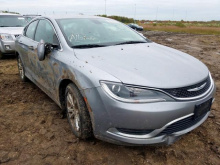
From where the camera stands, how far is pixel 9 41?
6.63 meters

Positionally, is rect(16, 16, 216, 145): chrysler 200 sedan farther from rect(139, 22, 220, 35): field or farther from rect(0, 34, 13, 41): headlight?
rect(139, 22, 220, 35): field

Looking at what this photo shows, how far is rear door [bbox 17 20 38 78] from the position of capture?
137 inches

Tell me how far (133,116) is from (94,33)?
5.19 ft

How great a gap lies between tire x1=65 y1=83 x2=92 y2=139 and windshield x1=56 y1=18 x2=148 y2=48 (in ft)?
2.13

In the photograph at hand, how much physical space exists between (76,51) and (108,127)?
1032mm

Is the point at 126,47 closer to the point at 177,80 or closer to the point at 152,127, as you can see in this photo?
the point at 177,80

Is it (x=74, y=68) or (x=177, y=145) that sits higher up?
(x=74, y=68)

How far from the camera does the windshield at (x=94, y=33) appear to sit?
2.74 meters

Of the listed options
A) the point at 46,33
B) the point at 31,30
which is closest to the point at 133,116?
the point at 46,33

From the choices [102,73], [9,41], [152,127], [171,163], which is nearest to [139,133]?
[152,127]

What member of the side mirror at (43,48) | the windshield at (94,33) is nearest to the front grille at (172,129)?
the windshield at (94,33)

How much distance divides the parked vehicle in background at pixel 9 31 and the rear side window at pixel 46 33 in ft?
12.3

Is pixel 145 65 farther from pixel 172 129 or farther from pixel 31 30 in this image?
pixel 31 30

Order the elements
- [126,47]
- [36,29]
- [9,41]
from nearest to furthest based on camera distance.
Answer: [126,47] < [36,29] < [9,41]
